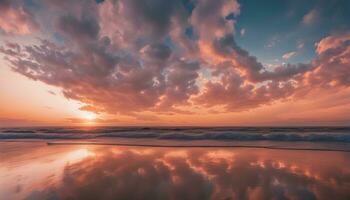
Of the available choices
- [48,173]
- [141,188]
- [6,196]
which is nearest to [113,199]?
[141,188]

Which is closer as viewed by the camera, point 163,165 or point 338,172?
point 338,172

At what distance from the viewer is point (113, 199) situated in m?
3.94

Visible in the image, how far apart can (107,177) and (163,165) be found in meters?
2.25

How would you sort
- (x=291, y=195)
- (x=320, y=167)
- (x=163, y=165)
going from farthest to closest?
(x=163, y=165)
(x=320, y=167)
(x=291, y=195)

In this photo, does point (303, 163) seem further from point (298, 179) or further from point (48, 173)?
point (48, 173)

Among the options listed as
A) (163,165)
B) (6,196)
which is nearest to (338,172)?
(163,165)

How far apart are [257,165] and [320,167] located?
2.22 m

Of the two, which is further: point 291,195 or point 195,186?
point 195,186

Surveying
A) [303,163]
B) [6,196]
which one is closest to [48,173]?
[6,196]

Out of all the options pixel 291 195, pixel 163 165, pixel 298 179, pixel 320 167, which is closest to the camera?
pixel 291 195

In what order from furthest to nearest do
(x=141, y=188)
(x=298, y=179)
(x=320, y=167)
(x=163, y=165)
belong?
(x=163, y=165) → (x=320, y=167) → (x=298, y=179) → (x=141, y=188)

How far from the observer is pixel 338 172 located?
6.05m

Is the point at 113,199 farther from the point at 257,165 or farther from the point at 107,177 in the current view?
the point at 257,165

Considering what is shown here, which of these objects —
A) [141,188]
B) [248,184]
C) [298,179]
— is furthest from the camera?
[298,179]
